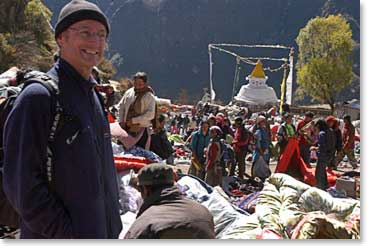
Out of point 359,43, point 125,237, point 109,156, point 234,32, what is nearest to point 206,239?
point 125,237

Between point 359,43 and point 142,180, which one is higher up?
point 359,43

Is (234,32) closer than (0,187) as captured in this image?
No

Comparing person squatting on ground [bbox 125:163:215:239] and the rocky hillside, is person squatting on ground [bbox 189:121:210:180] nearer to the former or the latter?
the rocky hillside

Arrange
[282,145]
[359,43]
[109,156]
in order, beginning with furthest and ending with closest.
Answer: [282,145]
[359,43]
[109,156]

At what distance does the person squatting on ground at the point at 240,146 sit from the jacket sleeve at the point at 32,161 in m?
4.06

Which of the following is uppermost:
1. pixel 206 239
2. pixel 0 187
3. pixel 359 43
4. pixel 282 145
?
pixel 359 43

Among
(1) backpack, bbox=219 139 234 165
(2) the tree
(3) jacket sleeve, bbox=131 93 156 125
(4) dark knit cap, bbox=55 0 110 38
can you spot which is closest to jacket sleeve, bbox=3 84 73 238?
(4) dark knit cap, bbox=55 0 110 38

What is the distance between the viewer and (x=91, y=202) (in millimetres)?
1112

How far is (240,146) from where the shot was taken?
212 inches

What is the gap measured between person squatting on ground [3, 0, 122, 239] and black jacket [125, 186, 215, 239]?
0.14 metres

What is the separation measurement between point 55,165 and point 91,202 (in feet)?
0.42

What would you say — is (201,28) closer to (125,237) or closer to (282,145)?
(282,145)

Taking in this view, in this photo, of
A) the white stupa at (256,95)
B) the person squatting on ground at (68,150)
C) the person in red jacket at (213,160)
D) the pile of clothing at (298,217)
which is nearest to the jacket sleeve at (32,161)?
the person squatting on ground at (68,150)

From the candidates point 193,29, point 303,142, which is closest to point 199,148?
point 303,142
